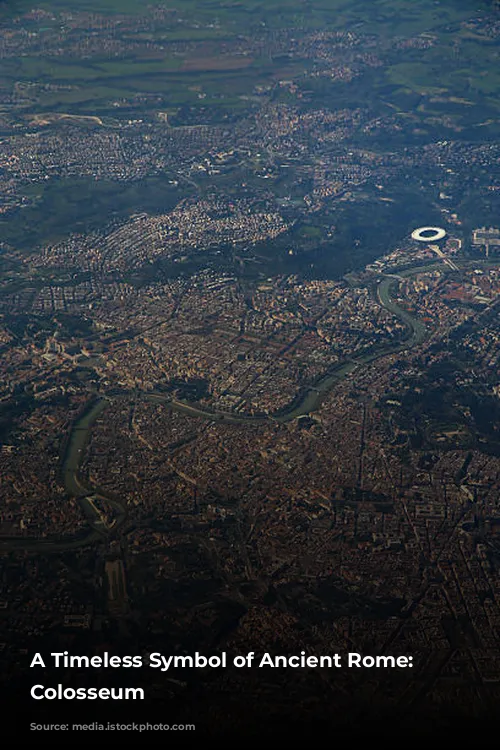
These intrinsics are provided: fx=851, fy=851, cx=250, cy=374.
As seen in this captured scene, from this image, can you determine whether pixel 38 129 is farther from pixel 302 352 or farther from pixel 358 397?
pixel 358 397

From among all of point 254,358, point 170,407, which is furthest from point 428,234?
point 170,407

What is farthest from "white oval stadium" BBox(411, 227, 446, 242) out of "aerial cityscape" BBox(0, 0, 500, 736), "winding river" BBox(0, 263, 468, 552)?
"winding river" BBox(0, 263, 468, 552)

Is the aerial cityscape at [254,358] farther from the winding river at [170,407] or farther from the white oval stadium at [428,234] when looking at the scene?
the white oval stadium at [428,234]

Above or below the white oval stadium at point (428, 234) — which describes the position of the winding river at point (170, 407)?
below

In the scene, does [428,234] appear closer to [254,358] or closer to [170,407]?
[254,358]

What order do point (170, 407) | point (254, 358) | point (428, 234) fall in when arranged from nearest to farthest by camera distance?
point (170, 407) < point (254, 358) < point (428, 234)

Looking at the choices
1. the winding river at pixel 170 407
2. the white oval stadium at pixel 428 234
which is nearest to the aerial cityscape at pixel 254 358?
the winding river at pixel 170 407

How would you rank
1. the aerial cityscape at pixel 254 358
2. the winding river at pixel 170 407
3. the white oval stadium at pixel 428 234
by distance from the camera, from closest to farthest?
the aerial cityscape at pixel 254 358
the winding river at pixel 170 407
the white oval stadium at pixel 428 234
